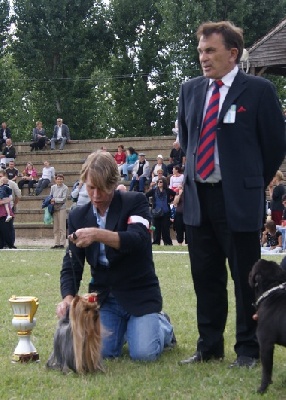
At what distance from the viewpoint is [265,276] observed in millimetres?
4824

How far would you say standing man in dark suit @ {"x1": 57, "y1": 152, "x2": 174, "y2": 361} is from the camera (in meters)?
5.48

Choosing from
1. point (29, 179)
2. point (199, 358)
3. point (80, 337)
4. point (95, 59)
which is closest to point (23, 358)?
point (80, 337)

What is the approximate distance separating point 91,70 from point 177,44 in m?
6.91

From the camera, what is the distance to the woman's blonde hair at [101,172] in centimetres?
527

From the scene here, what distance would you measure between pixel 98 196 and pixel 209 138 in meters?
0.82

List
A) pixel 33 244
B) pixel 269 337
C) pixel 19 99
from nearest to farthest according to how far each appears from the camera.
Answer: pixel 269 337, pixel 33 244, pixel 19 99

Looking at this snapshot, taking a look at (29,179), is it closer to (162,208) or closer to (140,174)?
(140,174)

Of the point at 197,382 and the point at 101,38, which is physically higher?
the point at 101,38

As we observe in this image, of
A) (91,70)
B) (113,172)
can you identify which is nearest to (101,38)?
(91,70)

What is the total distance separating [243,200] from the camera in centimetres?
517

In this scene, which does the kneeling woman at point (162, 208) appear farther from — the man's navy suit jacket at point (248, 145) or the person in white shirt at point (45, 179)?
the man's navy suit jacket at point (248, 145)

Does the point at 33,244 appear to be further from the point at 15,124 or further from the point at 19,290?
the point at 15,124

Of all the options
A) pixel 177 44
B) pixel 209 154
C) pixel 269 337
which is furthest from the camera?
pixel 177 44

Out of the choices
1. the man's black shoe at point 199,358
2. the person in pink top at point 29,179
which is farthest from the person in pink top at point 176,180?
the man's black shoe at point 199,358
